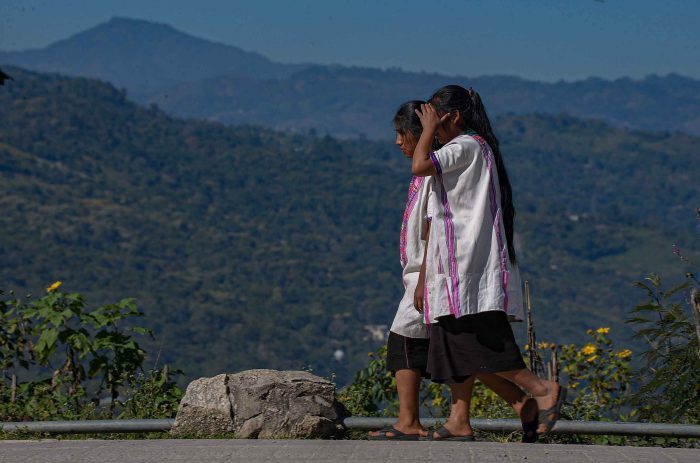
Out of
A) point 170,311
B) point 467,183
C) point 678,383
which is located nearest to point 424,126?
point 467,183

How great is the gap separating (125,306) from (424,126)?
2611 millimetres

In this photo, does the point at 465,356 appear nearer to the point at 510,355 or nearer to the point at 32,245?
the point at 510,355

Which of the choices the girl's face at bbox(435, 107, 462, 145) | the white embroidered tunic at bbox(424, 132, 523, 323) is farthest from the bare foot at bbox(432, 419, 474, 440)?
the girl's face at bbox(435, 107, 462, 145)

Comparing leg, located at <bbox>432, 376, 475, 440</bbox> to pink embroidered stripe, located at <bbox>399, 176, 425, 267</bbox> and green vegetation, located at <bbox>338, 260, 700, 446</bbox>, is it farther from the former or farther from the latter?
pink embroidered stripe, located at <bbox>399, 176, 425, 267</bbox>

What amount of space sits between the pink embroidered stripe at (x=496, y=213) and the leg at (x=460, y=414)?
0.55m

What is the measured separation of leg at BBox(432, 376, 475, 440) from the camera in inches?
207

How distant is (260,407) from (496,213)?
1461 mm

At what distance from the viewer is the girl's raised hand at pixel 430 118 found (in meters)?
4.98

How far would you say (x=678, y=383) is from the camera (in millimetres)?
5984

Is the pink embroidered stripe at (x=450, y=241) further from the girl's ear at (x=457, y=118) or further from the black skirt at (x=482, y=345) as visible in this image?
the girl's ear at (x=457, y=118)

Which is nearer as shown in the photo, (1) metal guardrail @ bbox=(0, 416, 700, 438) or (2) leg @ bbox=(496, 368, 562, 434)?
(2) leg @ bbox=(496, 368, 562, 434)

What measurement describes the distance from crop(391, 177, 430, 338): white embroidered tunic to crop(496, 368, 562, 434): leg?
19.3 inches

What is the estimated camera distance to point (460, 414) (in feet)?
17.3

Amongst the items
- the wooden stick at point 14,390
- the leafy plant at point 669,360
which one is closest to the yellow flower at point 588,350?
the leafy plant at point 669,360
